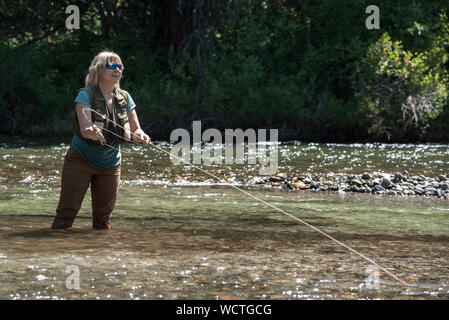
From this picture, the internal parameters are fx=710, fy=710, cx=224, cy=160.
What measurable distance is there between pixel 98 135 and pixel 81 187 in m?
0.62

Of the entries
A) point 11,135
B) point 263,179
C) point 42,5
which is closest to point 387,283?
point 263,179

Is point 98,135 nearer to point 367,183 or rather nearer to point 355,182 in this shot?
point 355,182

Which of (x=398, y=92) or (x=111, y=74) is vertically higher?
(x=398, y=92)

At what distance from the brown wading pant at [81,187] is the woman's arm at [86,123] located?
1.16ft

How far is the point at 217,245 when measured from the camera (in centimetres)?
618

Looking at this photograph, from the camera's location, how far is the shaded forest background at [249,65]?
19.9 metres

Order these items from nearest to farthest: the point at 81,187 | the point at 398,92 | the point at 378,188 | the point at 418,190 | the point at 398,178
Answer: the point at 81,187, the point at 418,190, the point at 378,188, the point at 398,178, the point at 398,92

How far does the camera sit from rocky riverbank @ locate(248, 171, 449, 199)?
10789 millimetres

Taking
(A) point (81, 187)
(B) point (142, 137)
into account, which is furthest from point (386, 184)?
(A) point (81, 187)

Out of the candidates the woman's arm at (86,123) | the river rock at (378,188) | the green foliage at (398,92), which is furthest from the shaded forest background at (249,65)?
the woman's arm at (86,123)

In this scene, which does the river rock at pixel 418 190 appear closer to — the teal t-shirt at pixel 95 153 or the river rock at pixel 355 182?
the river rock at pixel 355 182

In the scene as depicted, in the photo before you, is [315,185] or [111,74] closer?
[111,74]

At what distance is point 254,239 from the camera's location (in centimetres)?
656

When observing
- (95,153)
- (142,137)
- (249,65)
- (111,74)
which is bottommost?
(95,153)
